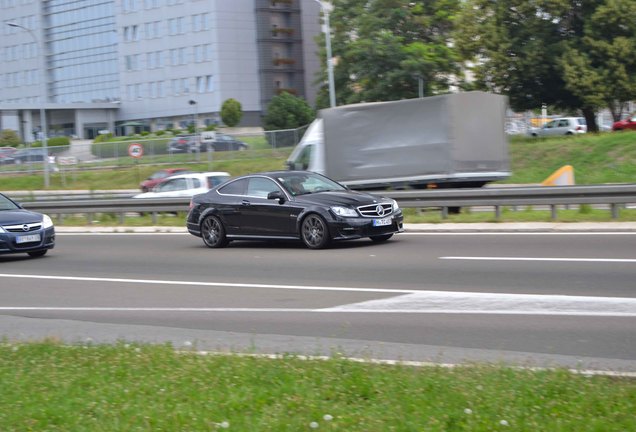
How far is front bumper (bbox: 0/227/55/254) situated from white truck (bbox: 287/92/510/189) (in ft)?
29.4

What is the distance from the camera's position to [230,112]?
264ft

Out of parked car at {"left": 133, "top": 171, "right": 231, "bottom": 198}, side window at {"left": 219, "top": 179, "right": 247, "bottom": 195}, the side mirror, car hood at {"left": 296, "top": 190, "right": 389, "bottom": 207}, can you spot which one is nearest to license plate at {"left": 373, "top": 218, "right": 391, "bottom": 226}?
car hood at {"left": 296, "top": 190, "right": 389, "bottom": 207}

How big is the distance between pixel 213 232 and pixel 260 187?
147 cm

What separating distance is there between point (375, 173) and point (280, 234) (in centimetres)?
817

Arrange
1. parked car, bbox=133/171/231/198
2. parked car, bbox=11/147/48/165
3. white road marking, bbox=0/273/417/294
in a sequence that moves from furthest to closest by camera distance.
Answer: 1. parked car, bbox=11/147/48/165
2. parked car, bbox=133/171/231/198
3. white road marking, bbox=0/273/417/294

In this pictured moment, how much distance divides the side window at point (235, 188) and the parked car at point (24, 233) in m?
3.51

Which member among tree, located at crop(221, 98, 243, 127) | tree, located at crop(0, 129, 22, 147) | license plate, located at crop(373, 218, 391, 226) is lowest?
license plate, located at crop(373, 218, 391, 226)

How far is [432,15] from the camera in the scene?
58281mm

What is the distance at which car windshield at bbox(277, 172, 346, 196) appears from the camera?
17.2 meters

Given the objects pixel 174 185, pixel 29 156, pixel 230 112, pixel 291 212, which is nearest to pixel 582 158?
pixel 174 185

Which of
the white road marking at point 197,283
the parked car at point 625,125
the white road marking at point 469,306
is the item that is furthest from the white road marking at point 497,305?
the parked car at point 625,125

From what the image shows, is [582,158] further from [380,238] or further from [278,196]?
[278,196]

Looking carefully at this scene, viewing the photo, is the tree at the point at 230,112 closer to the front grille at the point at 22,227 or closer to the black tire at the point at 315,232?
the front grille at the point at 22,227

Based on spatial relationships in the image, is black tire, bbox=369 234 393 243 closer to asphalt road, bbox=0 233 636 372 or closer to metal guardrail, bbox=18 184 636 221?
asphalt road, bbox=0 233 636 372
